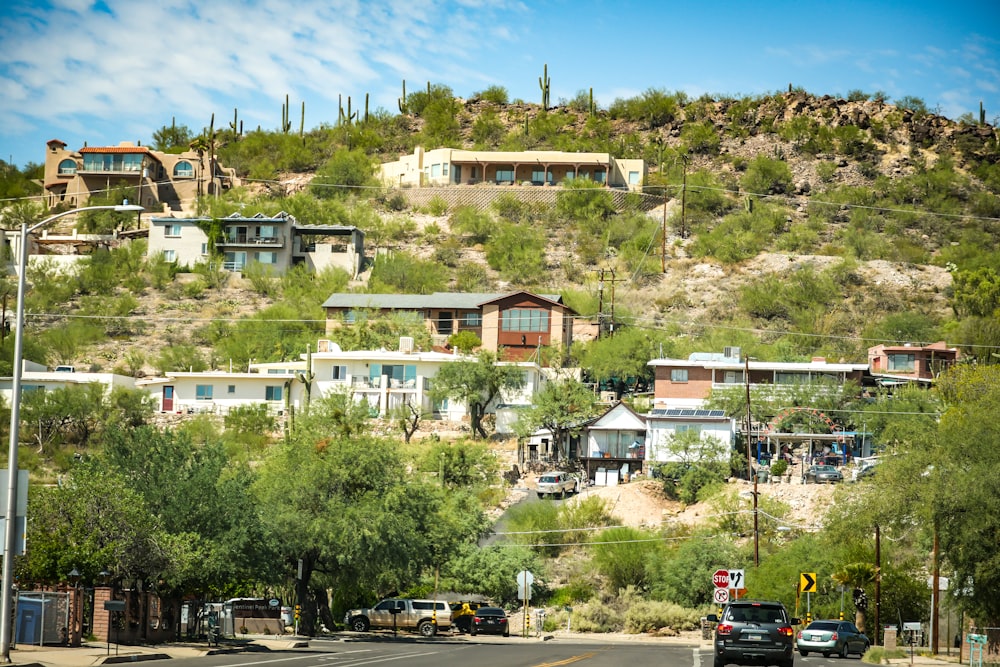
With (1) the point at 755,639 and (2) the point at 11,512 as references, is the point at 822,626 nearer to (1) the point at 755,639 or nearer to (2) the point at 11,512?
(1) the point at 755,639

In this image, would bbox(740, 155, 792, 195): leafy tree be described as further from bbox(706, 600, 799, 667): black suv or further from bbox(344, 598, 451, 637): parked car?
bbox(706, 600, 799, 667): black suv

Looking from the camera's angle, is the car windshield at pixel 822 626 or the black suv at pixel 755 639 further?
the car windshield at pixel 822 626

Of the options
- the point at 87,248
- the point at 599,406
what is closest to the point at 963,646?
the point at 599,406

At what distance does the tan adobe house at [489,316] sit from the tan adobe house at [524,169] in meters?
40.7

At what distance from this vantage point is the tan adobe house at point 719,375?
99.8m

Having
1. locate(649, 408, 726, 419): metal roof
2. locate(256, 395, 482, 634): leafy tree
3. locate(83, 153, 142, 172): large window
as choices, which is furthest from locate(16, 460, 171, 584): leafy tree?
locate(83, 153, 142, 172): large window

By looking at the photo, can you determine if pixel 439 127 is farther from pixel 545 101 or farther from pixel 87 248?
pixel 87 248

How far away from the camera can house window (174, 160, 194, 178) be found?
151875 millimetres

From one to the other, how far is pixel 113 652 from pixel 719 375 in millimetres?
71256

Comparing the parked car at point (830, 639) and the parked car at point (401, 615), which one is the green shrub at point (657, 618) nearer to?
the parked car at point (401, 615)

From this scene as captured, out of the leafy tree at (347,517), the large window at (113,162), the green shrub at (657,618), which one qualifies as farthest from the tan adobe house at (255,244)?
the leafy tree at (347,517)

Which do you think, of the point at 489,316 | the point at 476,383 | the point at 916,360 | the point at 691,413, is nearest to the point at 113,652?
the point at 691,413

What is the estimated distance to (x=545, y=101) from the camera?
195 meters

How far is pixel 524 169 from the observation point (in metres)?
157
